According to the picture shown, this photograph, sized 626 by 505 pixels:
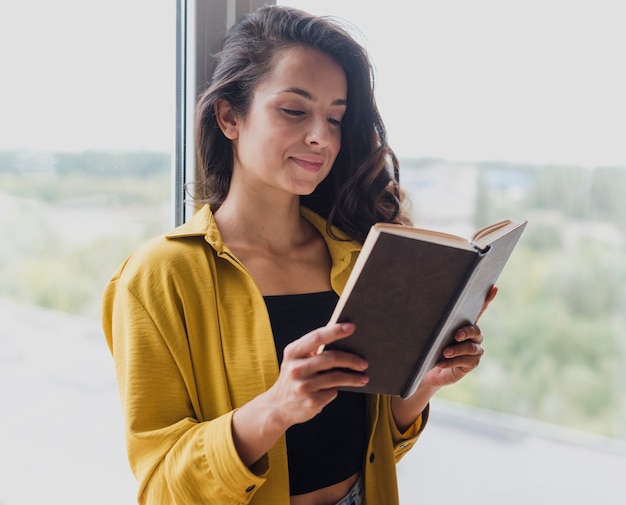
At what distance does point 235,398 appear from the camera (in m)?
1.08

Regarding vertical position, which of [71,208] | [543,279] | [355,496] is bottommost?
[355,496]

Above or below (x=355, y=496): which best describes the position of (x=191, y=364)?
above

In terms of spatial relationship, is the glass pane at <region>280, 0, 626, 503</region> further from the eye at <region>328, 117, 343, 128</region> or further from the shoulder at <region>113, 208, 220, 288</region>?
the shoulder at <region>113, 208, 220, 288</region>

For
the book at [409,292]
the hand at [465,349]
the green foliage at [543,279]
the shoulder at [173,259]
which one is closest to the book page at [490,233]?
the book at [409,292]

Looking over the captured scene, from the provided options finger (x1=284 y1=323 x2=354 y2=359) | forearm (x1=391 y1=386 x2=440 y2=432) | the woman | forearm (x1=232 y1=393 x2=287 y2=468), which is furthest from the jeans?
finger (x1=284 y1=323 x2=354 y2=359)

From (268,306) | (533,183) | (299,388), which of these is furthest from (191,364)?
(533,183)

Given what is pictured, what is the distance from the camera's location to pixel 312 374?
87 centimetres

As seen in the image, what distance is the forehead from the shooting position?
1.17 meters

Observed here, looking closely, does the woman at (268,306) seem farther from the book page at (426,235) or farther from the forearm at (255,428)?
the book page at (426,235)

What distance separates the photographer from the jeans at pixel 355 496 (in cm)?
120

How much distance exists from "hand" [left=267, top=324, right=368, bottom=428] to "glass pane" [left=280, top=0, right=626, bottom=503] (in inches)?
35.5

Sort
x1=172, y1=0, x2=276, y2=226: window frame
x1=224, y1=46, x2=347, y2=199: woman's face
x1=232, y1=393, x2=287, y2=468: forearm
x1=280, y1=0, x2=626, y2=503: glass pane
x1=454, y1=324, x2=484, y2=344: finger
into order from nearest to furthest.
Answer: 1. x1=232, y1=393, x2=287, y2=468: forearm
2. x1=454, y1=324, x2=484, y2=344: finger
3. x1=224, y1=46, x2=347, y2=199: woman's face
4. x1=172, y1=0, x2=276, y2=226: window frame
5. x1=280, y1=0, x2=626, y2=503: glass pane

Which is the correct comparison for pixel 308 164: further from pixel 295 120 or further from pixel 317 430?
pixel 317 430

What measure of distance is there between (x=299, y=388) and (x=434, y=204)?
108 centimetres
